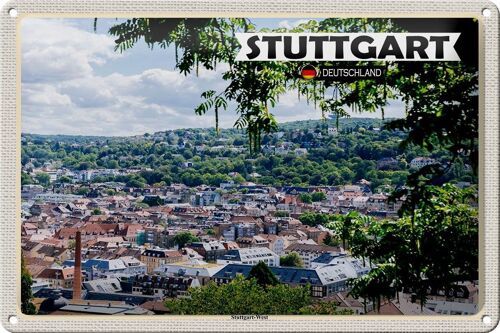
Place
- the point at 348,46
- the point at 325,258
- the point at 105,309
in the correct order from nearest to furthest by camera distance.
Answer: the point at 348,46 < the point at 105,309 < the point at 325,258

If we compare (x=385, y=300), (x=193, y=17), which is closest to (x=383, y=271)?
(x=385, y=300)

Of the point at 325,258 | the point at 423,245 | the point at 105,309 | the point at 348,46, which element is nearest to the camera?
the point at 348,46

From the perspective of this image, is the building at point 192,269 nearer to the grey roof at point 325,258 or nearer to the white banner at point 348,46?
the grey roof at point 325,258

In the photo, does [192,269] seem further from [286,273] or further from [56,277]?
[56,277]

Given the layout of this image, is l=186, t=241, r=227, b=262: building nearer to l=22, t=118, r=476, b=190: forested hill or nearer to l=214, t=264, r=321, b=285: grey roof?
l=214, t=264, r=321, b=285: grey roof

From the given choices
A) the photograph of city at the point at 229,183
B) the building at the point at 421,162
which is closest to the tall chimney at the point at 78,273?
the photograph of city at the point at 229,183

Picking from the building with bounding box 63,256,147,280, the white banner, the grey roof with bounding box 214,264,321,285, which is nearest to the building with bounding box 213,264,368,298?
the grey roof with bounding box 214,264,321,285

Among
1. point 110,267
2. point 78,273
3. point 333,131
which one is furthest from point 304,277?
point 78,273
